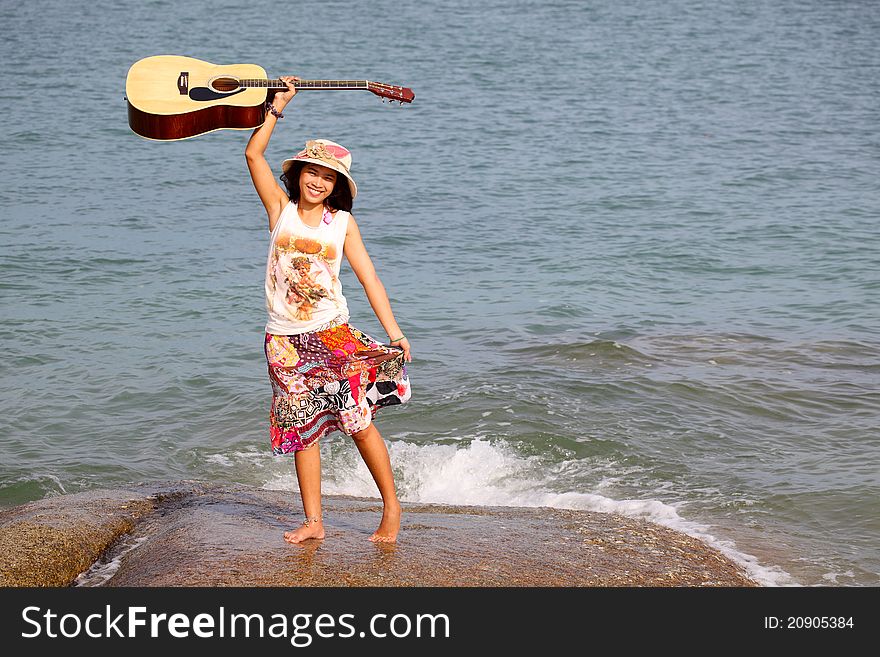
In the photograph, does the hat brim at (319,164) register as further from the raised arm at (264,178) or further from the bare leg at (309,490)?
the bare leg at (309,490)

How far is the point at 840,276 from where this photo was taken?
13609 millimetres

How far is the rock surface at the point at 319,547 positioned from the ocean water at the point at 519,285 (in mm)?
916

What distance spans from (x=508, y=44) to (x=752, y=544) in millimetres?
25665

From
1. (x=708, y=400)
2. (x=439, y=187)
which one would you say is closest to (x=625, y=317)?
(x=708, y=400)

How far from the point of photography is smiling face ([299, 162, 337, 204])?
15.3 feet

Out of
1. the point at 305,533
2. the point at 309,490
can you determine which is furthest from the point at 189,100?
the point at 305,533

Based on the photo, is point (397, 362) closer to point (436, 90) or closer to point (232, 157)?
point (232, 157)

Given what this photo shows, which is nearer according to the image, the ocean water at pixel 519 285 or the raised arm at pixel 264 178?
the raised arm at pixel 264 178

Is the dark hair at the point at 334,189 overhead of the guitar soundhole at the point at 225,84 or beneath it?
beneath

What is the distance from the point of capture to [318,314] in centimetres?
477

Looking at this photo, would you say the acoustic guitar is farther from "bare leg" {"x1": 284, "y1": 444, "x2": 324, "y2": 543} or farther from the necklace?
"bare leg" {"x1": 284, "y1": 444, "x2": 324, "y2": 543}

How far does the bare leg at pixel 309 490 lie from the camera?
5.08 meters

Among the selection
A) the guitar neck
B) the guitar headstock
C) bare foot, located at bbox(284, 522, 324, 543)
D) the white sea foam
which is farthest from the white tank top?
the white sea foam

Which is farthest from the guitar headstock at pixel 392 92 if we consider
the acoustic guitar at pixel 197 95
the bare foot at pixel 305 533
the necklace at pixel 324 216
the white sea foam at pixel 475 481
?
the white sea foam at pixel 475 481
